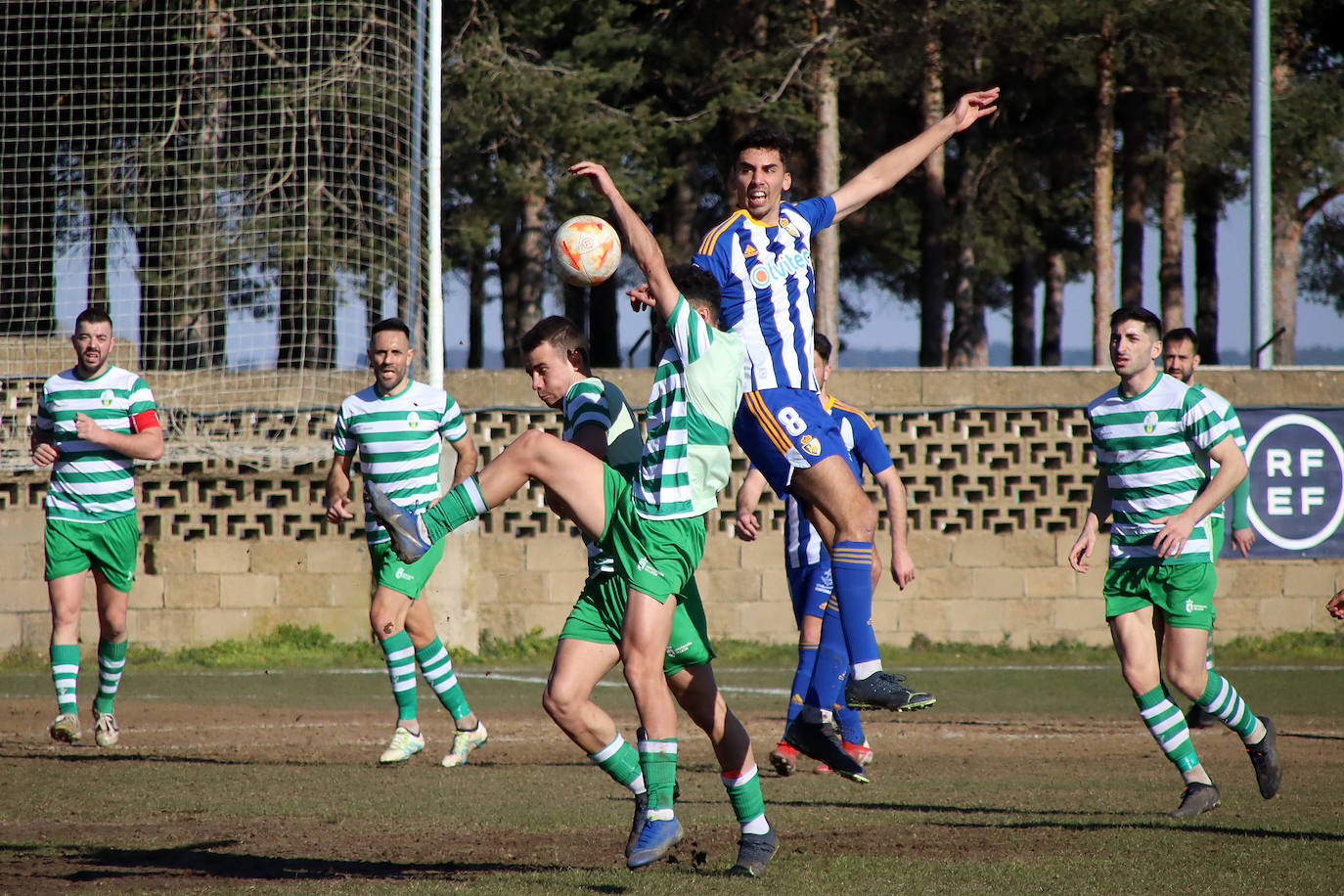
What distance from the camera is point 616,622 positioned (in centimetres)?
494

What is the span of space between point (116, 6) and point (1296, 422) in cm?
1210

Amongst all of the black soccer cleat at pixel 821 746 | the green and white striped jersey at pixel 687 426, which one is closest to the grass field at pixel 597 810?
the black soccer cleat at pixel 821 746

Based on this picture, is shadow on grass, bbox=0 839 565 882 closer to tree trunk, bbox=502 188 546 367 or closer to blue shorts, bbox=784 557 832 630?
blue shorts, bbox=784 557 832 630

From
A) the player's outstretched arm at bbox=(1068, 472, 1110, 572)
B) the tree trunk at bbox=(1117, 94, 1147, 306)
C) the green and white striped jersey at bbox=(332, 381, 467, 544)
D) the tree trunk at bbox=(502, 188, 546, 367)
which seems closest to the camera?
the player's outstretched arm at bbox=(1068, 472, 1110, 572)

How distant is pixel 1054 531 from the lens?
1452 cm

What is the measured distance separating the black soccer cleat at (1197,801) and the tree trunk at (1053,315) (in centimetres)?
2969

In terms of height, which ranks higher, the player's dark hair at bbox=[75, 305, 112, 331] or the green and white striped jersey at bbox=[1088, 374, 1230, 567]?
the player's dark hair at bbox=[75, 305, 112, 331]

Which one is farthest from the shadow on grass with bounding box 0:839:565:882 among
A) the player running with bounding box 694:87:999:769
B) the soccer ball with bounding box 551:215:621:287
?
the soccer ball with bounding box 551:215:621:287

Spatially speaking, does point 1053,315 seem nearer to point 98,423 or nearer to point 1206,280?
point 1206,280

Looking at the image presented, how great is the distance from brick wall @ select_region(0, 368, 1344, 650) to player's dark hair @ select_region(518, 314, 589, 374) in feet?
26.7

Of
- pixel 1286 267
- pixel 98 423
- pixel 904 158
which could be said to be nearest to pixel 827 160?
pixel 1286 267

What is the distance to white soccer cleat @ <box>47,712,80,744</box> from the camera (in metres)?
7.62

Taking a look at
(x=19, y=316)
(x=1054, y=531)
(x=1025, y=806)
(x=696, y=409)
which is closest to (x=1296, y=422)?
(x=1054, y=531)

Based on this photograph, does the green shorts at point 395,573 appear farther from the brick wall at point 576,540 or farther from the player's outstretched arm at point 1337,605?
the brick wall at point 576,540
